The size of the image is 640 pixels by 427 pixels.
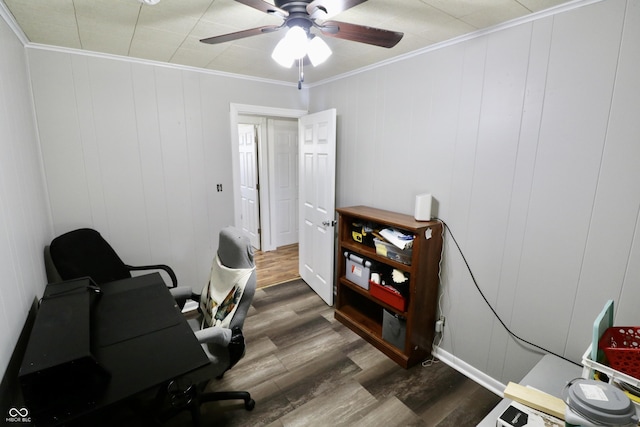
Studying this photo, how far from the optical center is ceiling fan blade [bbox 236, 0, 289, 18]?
1094 millimetres

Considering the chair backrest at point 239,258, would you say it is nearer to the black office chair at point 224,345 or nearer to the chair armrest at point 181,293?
the black office chair at point 224,345

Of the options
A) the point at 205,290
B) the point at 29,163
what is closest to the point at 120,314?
the point at 205,290

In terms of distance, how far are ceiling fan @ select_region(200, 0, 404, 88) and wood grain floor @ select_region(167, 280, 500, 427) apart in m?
2.00

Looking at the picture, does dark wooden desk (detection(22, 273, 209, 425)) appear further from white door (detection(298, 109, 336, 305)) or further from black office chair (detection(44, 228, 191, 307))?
white door (detection(298, 109, 336, 305))

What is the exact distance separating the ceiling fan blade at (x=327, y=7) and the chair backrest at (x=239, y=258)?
123cm

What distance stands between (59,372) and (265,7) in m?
1.51

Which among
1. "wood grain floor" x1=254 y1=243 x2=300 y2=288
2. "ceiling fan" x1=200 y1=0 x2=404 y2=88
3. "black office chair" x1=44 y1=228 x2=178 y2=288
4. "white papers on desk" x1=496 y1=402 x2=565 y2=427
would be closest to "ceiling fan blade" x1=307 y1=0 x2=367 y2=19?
"ceiling fan" x1=200 y1=0 x2=404 y2=88

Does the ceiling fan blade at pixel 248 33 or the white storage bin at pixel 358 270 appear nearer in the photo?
the ceiling fan blade at pixel 248 33

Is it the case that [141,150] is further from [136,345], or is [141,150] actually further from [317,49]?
[317,49]

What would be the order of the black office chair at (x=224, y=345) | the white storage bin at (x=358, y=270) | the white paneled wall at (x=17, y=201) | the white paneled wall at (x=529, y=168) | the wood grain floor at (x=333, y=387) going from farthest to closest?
the white storage bin at (x=358, y=270), the wood grain floor at (x=333, y=387), the black office chair at (x=224, y=345), the white paneled wall at (x=529, y=168), the white paneled wall at (x=17, y=201)

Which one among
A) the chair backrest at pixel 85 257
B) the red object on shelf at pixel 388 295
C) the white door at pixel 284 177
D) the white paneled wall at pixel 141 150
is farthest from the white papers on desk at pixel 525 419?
the white door at pixel 284 177

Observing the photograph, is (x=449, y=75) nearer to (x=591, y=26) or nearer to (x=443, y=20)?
(x=443, y=20)

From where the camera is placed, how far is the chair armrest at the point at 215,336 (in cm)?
150

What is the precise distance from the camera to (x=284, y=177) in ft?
15.2
